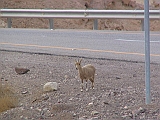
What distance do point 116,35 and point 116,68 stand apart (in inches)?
273

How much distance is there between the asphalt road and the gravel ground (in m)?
0.99

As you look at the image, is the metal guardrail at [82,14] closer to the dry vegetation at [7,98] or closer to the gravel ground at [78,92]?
the gravel ground at [78,92]

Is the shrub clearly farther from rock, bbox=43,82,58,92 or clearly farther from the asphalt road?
the asphalt road

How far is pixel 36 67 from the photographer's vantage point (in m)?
11.3

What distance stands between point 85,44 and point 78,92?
662 cm

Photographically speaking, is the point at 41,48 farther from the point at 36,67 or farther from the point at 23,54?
the point at 36,67

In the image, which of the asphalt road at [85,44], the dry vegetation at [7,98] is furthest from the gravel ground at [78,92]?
the asphalt road at [85,44]

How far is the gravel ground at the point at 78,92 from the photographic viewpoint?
7.33 metres

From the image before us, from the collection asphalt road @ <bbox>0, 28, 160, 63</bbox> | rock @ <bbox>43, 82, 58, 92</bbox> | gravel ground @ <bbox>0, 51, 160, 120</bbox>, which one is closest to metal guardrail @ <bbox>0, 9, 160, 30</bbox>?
asphalt road @ <bbox>0, 28, 160, 63</bbox>

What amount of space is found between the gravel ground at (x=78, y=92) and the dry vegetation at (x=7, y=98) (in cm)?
12

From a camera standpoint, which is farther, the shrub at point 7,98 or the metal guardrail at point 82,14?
the metal guardrail at point 82,14

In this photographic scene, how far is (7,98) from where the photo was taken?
28.0 ft

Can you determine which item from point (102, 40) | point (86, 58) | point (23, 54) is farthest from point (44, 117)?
point (102, 40)

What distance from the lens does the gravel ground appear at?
24.0 ft
